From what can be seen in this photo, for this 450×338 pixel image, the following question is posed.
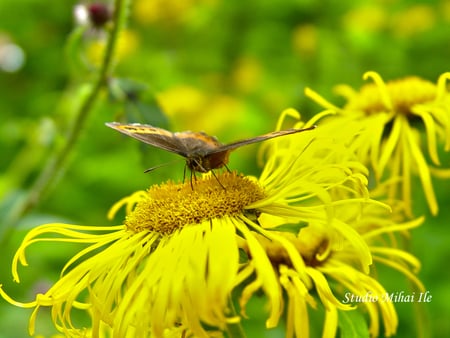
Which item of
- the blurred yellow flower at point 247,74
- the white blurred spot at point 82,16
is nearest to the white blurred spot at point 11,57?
the blurred yellow flower at point 247,74

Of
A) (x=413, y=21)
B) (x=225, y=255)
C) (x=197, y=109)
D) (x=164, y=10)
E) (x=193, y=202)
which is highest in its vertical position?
(x=164, y=10)

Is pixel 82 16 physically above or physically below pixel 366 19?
below

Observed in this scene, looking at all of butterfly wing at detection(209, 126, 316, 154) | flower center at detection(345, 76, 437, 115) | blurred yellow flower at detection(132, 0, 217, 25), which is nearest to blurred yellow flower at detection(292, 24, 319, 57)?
blurred yellow flower at detection(132, 0, 217, 25)

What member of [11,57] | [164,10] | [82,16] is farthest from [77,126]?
[164,10]

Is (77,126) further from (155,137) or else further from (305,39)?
(305,39)

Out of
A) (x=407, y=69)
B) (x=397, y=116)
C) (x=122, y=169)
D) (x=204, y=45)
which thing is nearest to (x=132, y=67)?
(x=204, y=45)

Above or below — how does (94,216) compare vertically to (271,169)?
above

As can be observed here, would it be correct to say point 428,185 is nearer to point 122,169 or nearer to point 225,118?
point 122,169

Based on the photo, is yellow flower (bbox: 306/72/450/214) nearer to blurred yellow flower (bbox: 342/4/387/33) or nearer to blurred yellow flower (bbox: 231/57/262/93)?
blurred yellow flower (bbox: 342/4/387/33)
